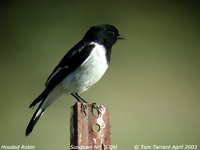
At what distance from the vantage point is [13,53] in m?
13.1

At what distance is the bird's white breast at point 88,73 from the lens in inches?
272

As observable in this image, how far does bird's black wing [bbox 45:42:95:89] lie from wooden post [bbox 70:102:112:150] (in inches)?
85.9

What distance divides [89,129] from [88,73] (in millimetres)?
2311

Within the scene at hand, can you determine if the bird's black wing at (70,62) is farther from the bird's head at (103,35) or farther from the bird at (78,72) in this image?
the bird's head at (103,35)

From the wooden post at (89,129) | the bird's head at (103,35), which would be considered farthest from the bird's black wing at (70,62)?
the wooden post at (89,129)

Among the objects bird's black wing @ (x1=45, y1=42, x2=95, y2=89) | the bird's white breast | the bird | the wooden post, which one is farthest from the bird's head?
the wooden post

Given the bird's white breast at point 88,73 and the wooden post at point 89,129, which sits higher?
the bird's white breast at point 88,73

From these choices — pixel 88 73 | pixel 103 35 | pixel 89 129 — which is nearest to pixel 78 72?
pixel 88 73

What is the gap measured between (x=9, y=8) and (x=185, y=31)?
3.78 meters

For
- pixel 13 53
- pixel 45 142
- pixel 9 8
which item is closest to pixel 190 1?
pixel 9 8

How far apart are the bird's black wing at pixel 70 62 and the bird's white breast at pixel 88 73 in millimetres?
43

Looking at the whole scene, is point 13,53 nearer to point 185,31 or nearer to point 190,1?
point 185,31

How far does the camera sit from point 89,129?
4.65 metres

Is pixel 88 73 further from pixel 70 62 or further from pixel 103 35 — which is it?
pixel 103 35
